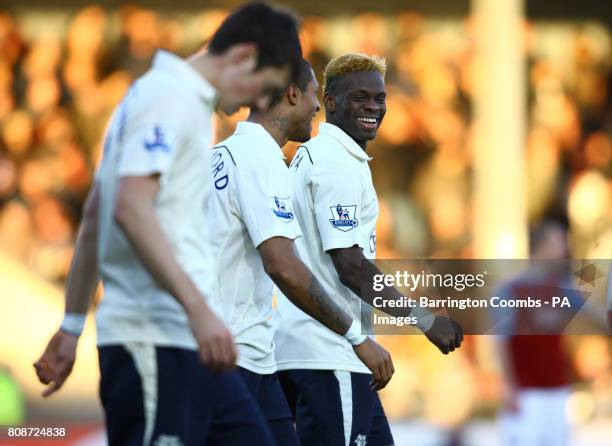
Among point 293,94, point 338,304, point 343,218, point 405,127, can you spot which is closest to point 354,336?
point 338,304

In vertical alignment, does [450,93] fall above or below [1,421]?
above

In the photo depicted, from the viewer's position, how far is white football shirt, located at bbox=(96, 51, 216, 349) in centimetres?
363

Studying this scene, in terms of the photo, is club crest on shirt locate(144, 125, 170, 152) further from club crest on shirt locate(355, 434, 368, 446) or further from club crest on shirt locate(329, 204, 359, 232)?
club crest on shirt locate(355, 434, 368, 446)

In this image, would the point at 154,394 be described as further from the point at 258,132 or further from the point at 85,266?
the point at 258,132

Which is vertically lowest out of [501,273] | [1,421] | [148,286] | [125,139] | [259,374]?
[1,421]

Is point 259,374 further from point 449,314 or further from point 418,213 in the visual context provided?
point 418,213

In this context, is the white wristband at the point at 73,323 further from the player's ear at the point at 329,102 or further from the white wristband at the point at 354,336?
the player's ear at the point at 329,102

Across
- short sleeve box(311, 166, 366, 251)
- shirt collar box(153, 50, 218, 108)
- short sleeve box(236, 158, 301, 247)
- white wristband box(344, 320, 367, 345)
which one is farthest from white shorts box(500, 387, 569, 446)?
shirt collar box(153, 50, 218, 108)

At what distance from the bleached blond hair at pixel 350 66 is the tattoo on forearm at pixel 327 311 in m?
1.20

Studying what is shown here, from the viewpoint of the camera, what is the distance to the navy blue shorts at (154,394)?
12.0 feet

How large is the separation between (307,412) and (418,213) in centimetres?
694

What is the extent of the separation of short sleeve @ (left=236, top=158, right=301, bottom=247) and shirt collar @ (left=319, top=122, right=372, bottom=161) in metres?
0.61

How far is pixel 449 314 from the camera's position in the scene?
5734 mm

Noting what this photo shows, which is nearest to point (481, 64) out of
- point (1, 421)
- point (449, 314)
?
point (1, 421)
